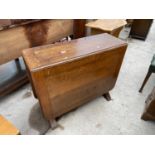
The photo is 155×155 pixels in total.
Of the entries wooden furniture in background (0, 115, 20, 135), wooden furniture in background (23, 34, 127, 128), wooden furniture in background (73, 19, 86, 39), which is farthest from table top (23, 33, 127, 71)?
wooden furniture in background (73, 19, 86, 39)

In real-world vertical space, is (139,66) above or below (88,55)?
below

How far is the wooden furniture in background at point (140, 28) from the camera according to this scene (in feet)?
10.5

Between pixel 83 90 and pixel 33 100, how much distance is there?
2.62ft

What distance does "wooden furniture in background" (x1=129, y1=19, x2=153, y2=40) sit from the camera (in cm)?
319

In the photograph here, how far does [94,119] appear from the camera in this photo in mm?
1626

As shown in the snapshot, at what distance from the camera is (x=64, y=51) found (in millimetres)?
1188

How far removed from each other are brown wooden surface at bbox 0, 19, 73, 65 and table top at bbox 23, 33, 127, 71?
19.8 inches

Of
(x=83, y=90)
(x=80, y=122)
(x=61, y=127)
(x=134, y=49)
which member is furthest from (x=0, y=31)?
(x=134, y=49)

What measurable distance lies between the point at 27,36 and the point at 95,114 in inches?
50.7

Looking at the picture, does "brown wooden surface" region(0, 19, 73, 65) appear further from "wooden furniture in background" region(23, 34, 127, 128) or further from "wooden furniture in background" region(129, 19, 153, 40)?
"wooden furniture in background" region(129, 19, 153, 40)

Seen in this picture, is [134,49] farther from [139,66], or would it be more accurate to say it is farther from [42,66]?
[42,66]
